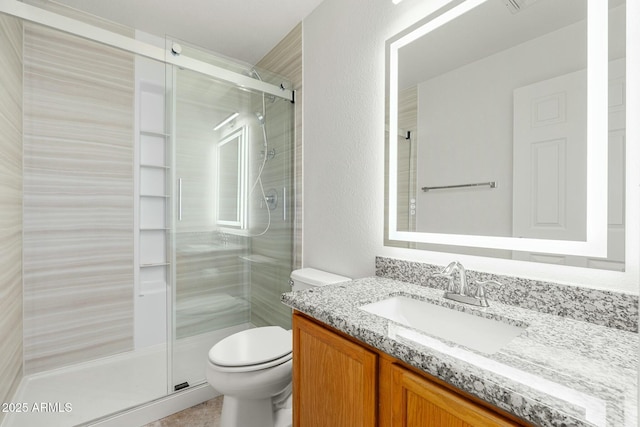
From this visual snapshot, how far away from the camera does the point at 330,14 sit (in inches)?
69.1

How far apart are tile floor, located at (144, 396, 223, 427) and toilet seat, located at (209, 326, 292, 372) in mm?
533

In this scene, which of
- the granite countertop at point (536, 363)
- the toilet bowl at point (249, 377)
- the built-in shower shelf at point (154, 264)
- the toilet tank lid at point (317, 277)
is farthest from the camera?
the built-in shower shelf at point (154, 264)

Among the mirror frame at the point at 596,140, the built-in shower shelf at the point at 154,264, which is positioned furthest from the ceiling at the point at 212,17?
the built-in shower shelf at the point at 154,264

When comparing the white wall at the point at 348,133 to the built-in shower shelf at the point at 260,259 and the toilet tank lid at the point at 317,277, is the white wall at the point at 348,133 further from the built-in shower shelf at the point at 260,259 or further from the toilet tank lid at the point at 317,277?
the built-in shower shelf at the point at 260,259

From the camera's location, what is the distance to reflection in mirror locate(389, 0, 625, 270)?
0.88m

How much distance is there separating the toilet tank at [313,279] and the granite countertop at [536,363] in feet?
2.01

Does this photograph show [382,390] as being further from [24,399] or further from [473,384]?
[24,399]

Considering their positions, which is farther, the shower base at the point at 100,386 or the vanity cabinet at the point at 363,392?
the shower base at the point at 100,386

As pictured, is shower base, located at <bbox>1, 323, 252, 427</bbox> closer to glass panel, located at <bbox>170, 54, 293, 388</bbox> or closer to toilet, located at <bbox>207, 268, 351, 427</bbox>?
glass panel, located at <bbox>170, 54, 293, 388</bbox>

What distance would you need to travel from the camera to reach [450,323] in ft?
3.20

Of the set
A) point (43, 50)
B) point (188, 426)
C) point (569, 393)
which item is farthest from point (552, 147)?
point (43, 50)

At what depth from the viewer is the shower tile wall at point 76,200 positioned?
1.90 m

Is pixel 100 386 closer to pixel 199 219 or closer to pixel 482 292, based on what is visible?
pixel 199 219

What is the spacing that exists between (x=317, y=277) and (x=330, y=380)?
2.49 feet
